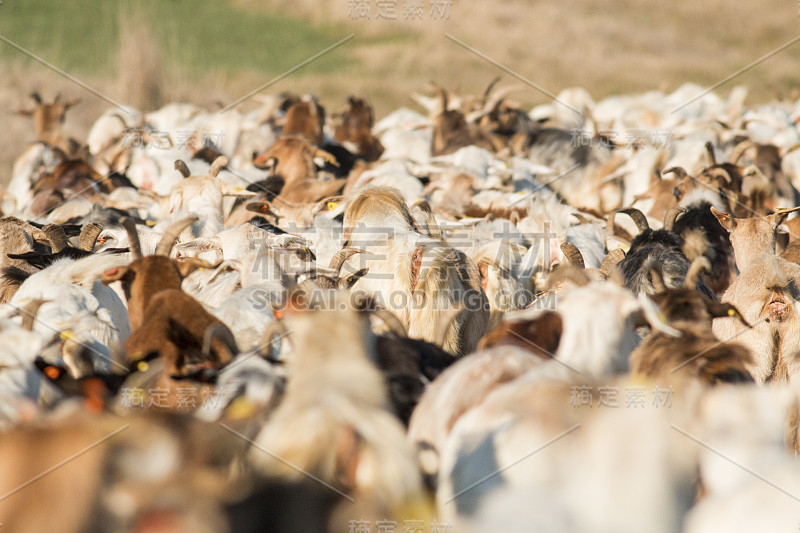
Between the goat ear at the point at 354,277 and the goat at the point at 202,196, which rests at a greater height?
the goat ear at the point at 354,277

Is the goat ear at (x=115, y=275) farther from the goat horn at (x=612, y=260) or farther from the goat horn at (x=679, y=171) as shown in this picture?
the goat horn at (x=679, y=171)

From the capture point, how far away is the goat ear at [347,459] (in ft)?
12.4

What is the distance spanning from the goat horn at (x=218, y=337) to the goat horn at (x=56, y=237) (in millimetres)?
2943

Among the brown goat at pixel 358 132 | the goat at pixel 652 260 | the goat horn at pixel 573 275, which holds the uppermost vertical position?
the goat horn at pixel 573 275

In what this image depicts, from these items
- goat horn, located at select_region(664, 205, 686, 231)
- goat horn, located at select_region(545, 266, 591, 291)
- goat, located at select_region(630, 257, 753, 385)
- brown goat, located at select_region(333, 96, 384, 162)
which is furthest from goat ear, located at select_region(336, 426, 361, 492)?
brown goat, located at select_region(333, 96, 384, 162)

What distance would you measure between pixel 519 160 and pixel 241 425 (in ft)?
30.8

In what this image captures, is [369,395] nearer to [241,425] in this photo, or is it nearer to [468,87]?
[241,425]

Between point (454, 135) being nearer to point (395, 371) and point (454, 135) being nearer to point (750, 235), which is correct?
point (750, 235)

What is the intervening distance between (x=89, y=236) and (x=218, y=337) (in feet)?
10.2

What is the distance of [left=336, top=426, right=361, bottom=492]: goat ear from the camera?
377cm

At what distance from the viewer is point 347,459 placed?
3795mm

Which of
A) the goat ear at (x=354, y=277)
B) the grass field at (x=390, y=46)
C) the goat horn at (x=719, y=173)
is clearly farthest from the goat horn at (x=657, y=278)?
the grass field at (x=390, y=46)

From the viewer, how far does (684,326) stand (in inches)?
203

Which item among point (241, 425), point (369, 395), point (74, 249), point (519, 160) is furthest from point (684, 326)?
point (519, 160)
